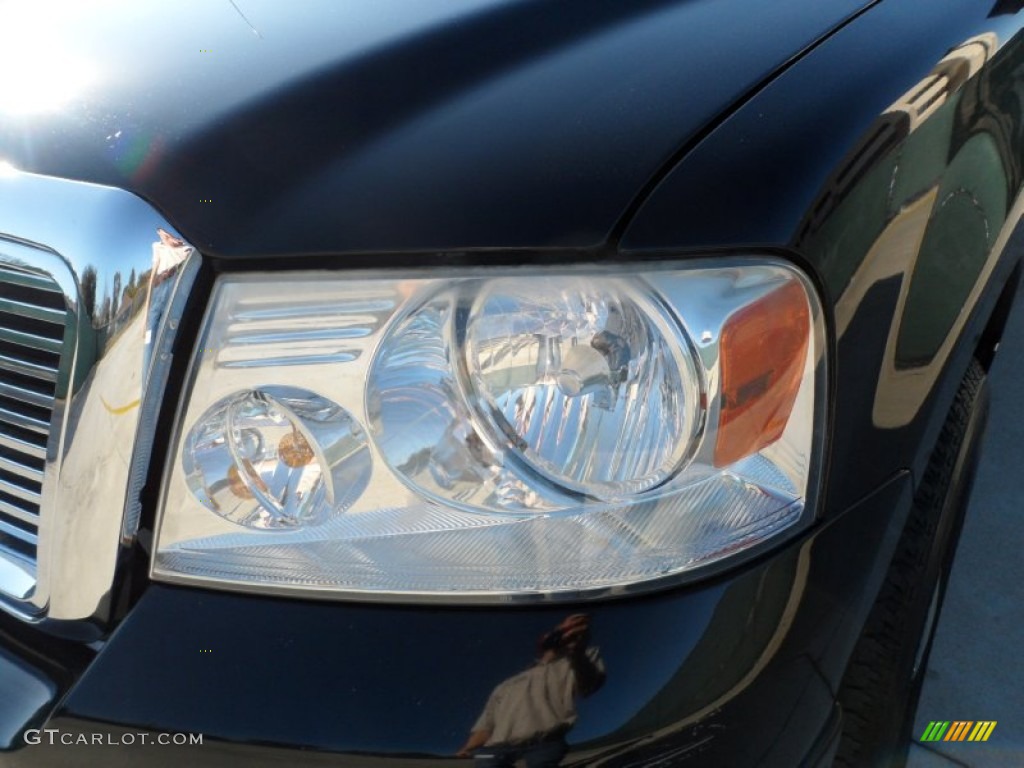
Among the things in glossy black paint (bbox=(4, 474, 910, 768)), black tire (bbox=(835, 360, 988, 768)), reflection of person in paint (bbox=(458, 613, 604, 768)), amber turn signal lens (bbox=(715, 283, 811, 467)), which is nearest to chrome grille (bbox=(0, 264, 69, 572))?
glossy black paint (bbox=(4, 474, 910, 768))

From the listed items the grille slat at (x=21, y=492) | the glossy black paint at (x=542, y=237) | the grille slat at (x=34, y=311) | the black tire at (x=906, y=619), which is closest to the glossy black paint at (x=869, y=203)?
the glossy black paint at (x=542, y=237)

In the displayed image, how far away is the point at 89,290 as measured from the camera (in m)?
1.17

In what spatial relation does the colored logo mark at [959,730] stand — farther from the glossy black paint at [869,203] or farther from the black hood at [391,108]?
the black hood at [391,108]

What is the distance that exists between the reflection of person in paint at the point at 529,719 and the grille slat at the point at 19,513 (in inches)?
21.8

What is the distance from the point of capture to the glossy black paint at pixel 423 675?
1.06m

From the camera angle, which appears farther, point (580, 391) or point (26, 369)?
point (26, 369)

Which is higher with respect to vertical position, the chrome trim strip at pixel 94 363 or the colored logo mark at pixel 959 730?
the chrome trim strip at pixel 94 363

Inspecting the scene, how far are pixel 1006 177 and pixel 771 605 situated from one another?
2.99ft

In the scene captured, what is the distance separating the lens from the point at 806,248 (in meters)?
1.13

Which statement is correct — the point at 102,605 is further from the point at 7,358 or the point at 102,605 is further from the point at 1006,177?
the point at 1006,177

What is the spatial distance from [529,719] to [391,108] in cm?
63

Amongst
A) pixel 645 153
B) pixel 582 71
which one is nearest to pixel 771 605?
pixel 645 153

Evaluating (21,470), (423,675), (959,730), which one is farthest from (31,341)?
(959,730)

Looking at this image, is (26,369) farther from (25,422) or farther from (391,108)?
(391,108)
